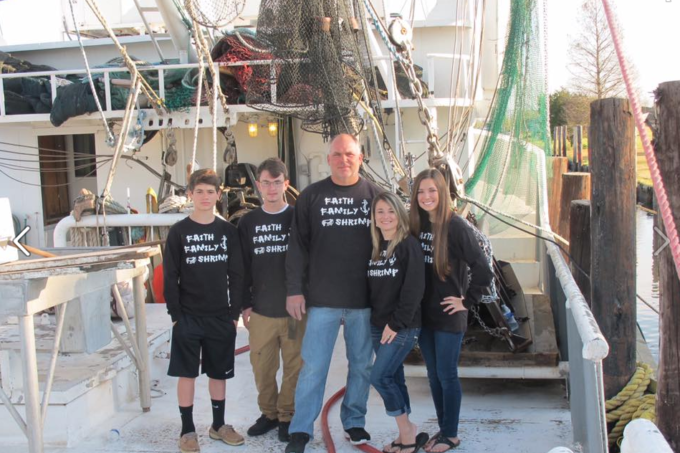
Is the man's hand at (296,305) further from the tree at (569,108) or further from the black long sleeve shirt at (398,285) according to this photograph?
the tree at (569,108)

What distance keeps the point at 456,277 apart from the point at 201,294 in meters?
1.37

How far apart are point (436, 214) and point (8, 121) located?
8.43 m

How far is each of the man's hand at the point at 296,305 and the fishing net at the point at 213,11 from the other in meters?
2.64

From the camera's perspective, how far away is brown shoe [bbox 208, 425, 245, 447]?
3.86 metres

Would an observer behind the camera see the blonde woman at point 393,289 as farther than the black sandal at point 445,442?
No

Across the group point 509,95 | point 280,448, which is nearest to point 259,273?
point 280,448

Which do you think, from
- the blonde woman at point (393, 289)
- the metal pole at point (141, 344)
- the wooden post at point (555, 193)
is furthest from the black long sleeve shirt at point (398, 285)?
the wooden post at point (555, 193)

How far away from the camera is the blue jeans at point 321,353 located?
3.71m

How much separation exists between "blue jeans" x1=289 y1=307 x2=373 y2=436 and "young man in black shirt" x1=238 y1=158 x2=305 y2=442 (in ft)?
0.75

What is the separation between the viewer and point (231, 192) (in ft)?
32.5

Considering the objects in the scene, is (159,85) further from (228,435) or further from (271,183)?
(228,435)

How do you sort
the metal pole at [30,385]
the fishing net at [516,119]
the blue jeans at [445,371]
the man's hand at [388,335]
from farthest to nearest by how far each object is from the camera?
the fishing net at [516,119]
the blue jeans at [445,371]
the man's hand at [388,335]
the metal pole at [30,385]

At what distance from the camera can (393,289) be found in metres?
3.57

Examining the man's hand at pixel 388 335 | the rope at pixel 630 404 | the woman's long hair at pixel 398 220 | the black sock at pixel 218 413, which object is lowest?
the rope at pixel 630 404
